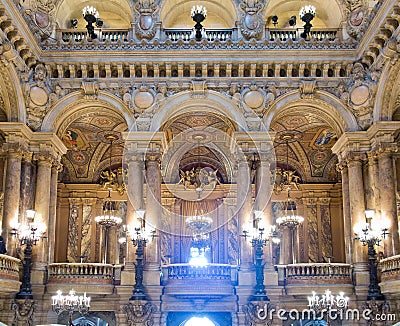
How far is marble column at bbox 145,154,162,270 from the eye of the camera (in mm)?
19281

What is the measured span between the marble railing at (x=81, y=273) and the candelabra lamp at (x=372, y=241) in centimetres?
820

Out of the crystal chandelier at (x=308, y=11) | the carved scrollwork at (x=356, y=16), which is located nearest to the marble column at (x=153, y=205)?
the crystal chandelier at (x=308, y=11)

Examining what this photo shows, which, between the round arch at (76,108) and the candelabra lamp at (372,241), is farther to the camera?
the round arch at (76,108)

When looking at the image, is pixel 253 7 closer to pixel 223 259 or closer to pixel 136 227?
pixel 136 227

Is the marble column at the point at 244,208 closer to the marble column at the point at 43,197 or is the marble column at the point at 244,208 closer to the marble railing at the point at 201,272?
the marble railing at the point at 201,272

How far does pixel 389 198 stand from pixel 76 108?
444 inches

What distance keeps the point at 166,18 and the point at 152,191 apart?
7162mm

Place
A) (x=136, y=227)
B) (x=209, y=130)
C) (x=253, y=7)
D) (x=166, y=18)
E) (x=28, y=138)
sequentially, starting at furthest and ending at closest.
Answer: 1. (x=209, y=130)
2. (x=166, y=18)
3. (x=253, y=7)
4. (x=28, y=138)
5. (x=136, y=227)

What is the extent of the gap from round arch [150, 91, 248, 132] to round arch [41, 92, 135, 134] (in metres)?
1.00

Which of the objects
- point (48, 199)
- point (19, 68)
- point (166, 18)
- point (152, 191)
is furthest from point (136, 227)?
point (166, 18)

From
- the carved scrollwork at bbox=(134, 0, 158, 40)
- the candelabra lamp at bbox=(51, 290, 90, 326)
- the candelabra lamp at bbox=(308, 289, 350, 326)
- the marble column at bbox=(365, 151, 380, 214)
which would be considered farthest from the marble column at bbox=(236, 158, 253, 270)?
the carved scrollwork at bbox=(134, 0, 158, 40)

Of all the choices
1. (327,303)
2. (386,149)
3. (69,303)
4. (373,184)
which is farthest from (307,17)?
(69,303)

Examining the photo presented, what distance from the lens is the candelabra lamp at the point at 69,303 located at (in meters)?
17.3

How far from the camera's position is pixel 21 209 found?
19.2 m
